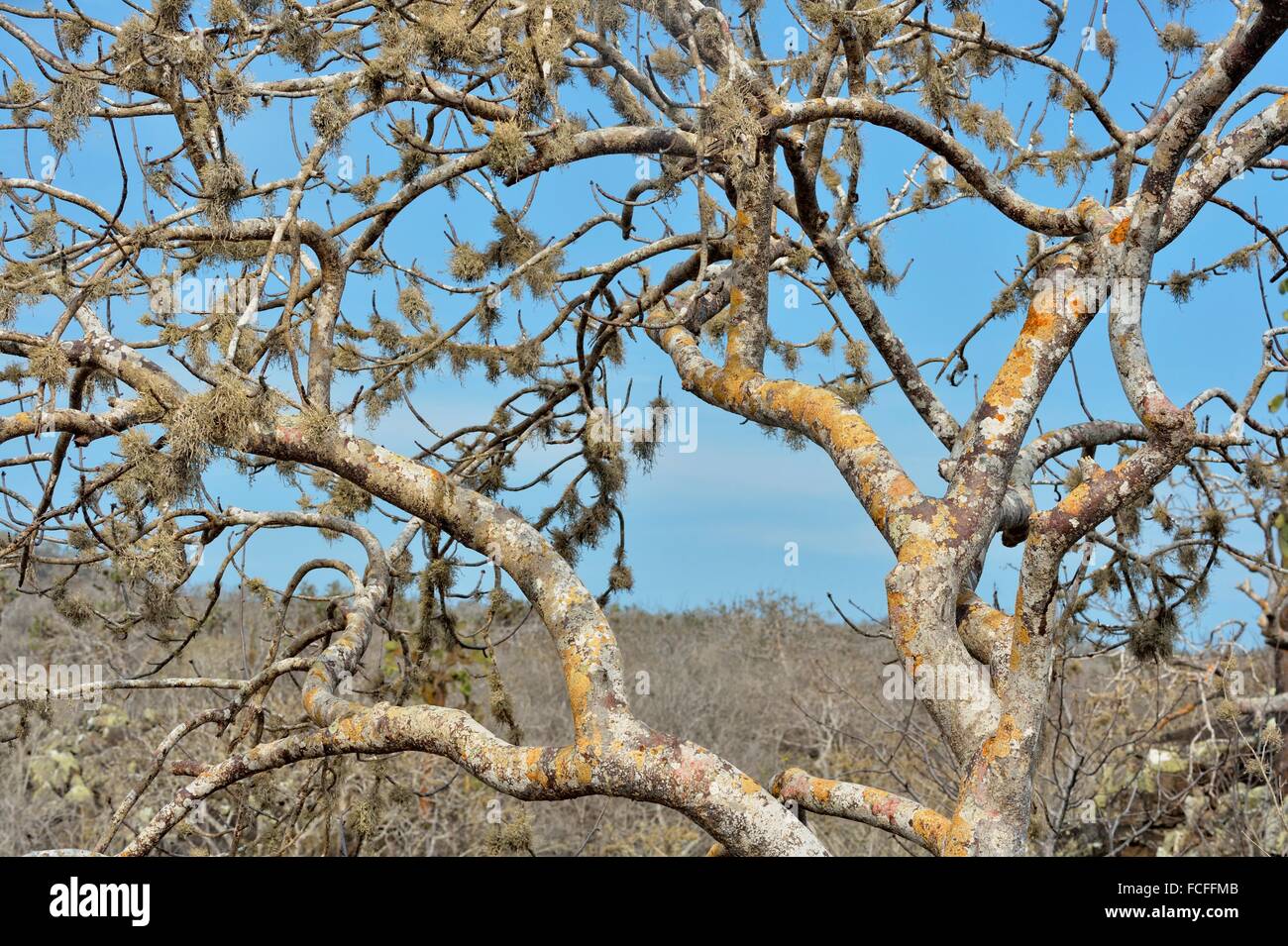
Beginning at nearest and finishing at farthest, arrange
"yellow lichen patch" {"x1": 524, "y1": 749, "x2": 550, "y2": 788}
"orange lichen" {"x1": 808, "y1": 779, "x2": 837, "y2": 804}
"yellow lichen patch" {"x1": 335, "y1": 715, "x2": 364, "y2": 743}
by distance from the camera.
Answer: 1. "yellow lichen patch" {"x1": 524, "y1": 749, "x2": 550, "y2": 788}
2. "yellow lichen patch" {"x1": 335, "y1": 715, "x2": 364, "y2": 743}
3. "orange lichen" {"x1": 808, "y1": 779, "x2": 837, "y2": 804}

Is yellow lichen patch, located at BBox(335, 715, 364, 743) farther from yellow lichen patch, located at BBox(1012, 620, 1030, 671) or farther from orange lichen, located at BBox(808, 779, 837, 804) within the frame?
yellow lichen patch, located at BBox(1012, 620, 1030, 671)

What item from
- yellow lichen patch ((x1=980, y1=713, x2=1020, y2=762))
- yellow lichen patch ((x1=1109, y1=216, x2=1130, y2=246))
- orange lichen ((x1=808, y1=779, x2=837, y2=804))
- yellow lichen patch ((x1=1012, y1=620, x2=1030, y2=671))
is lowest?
orange lichen ((x1=808, y1=779, x2=837, y2=804))

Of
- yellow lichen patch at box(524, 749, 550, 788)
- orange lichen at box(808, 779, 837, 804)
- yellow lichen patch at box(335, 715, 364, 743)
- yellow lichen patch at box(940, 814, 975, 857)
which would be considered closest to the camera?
yellow lichen patch at box(940, 814, 975, 857)

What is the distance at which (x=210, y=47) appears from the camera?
3.35 m

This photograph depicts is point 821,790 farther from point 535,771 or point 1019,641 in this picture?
point 535,771

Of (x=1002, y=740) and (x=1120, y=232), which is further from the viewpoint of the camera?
(x=1120, y=232)

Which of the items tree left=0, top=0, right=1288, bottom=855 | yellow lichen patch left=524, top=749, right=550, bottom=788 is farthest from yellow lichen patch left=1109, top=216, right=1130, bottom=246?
yellow lichen patch left=524, top=749, right=550, bottom=788

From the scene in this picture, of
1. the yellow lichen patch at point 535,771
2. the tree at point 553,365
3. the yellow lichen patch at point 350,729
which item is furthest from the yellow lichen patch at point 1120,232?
the yellow lichen patch at point 350,729

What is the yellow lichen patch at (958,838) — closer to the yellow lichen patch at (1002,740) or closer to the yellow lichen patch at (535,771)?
the yellow lichen patch at (1002,740)

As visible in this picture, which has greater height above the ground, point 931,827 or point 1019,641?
point 1019,641

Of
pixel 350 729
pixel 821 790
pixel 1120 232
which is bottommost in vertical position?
pixel 821 790

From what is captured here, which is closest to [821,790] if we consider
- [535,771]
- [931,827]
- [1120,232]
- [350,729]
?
[931,827]
